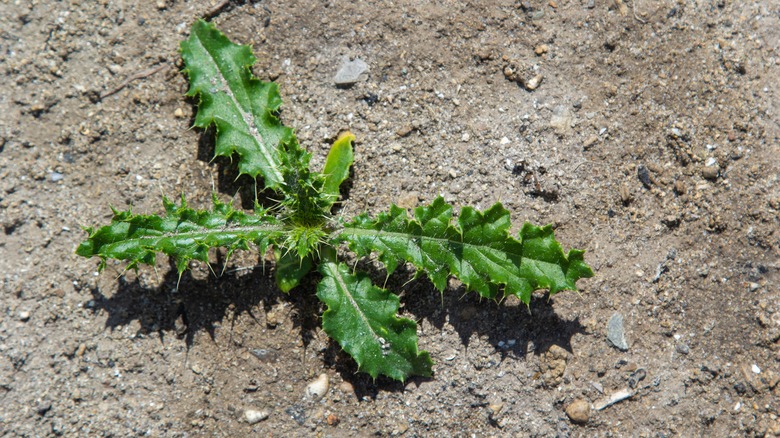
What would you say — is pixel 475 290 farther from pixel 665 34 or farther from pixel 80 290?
pixel 80 290

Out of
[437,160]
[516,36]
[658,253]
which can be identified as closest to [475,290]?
[437,160]

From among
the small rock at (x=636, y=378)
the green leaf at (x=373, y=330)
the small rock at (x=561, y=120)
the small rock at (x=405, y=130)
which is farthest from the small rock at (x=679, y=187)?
the green leaf at (x=373, y=330)

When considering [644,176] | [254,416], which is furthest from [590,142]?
[254,416]

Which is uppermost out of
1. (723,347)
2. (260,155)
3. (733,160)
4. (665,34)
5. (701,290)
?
(665,34)

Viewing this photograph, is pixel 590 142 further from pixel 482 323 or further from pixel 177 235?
pixel 177 235

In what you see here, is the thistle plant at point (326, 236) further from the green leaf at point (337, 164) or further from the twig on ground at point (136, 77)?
the twig on ground at point (136, 77)
